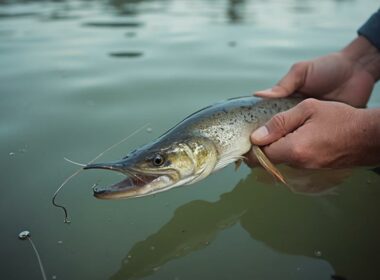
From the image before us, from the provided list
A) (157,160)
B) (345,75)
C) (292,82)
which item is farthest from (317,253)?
(345,75)

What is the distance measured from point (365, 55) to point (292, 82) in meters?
1.11

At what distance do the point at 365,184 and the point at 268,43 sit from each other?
4622 mm

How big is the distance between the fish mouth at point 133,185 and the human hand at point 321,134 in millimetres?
882

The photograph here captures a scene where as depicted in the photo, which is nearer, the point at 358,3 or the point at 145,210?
the point at 145,210

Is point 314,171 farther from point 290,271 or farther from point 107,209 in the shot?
point 107,209

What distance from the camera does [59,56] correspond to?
6.09m

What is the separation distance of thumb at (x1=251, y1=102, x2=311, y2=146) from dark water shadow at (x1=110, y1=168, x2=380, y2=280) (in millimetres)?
386

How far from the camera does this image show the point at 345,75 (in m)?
3.94

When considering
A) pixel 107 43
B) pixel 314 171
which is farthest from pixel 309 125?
pixel 107 43

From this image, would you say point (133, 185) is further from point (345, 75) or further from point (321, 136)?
point (345, 75)

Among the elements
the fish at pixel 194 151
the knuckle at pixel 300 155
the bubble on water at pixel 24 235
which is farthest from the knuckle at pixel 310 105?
the bubble on water at pixel 24 235

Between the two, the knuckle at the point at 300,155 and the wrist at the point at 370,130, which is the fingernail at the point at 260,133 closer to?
the knuckle at the point at 300,155

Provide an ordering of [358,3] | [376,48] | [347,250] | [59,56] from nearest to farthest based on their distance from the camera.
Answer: [347,250]
[376,48]
[59,56]
[358,3]

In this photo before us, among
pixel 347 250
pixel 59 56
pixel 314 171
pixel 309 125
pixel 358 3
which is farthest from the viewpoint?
pixel 358 3
